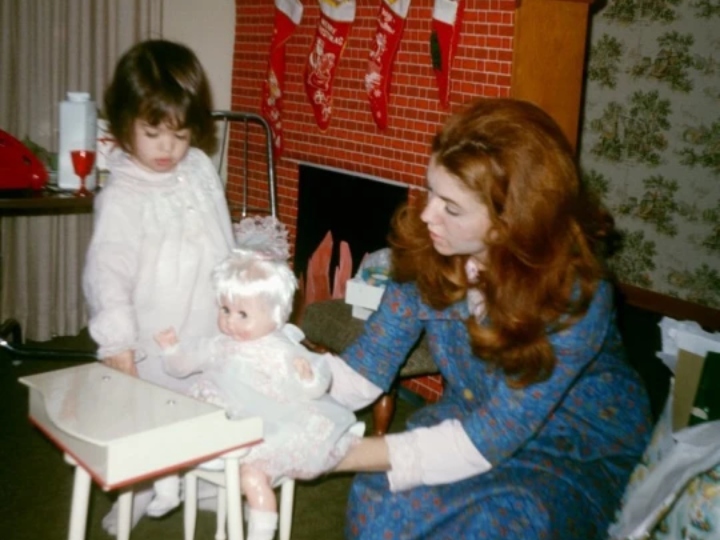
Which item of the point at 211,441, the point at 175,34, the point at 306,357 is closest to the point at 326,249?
the point at 175,34

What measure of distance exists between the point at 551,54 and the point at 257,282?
4.83 feet

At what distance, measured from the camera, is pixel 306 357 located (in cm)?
134

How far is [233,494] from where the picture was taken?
1169 mm

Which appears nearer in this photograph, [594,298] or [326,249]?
[594,298]

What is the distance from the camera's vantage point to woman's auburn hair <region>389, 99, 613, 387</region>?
1.25 metres

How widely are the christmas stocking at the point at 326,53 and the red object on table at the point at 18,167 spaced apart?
1194 millimetres

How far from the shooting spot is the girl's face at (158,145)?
1602 mm

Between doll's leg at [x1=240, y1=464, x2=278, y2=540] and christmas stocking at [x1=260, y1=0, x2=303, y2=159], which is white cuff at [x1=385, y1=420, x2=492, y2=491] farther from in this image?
christmas stocking at [x1=260, y1=0, x2=303, y2=159]

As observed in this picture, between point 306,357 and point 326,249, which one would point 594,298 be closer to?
point 306,357

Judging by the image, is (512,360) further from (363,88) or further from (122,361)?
(363,88)

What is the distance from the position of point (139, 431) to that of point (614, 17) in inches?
137

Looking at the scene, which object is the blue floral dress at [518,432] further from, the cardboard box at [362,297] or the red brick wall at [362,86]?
the red brick wall at [362,86]

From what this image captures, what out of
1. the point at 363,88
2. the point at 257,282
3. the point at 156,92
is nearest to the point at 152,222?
the point at 156,92

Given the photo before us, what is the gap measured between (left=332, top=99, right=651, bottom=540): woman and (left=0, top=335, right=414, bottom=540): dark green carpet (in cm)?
77
